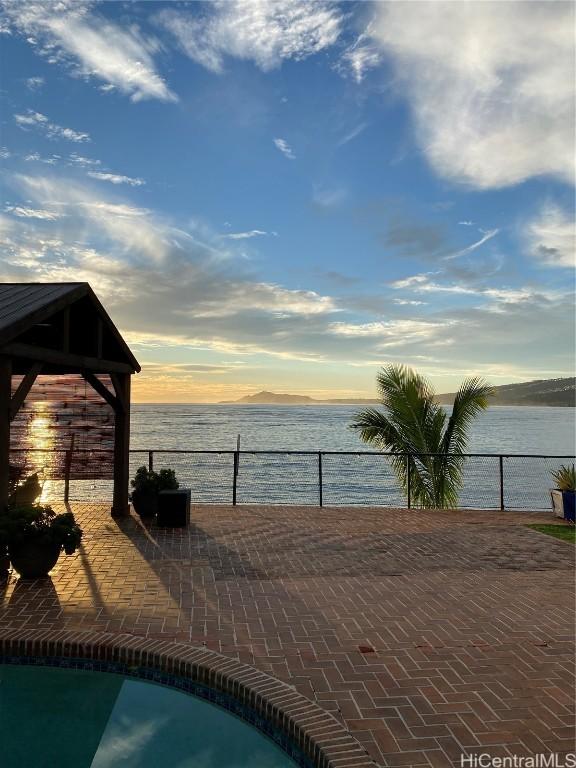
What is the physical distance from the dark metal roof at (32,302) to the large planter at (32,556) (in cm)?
256

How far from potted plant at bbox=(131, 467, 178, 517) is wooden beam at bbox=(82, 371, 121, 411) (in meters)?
1.48

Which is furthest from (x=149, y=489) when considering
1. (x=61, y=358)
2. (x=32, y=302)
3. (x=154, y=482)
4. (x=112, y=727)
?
(x=112, y=727)

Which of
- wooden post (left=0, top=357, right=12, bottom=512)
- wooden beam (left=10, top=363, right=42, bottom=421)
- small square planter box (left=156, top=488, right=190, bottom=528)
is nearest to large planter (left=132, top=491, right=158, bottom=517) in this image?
small square planter box (left=156, top=488, right=190, bottom=528)

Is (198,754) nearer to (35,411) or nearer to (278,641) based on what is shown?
(278,641)

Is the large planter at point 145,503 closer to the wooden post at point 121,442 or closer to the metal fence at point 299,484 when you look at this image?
the wooden post at point 121,442

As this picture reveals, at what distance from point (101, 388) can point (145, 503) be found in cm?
243

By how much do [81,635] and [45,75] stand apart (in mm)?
9859

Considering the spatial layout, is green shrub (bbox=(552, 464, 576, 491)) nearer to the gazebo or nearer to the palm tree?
the palm tree

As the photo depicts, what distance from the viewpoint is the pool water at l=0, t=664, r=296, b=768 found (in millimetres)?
3742

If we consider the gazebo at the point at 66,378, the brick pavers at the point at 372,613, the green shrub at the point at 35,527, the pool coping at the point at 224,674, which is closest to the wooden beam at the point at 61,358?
the gazebo at the point at 66,378

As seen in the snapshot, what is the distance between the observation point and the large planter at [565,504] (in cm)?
1119

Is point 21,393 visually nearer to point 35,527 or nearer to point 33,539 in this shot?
point 35,527

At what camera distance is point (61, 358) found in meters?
7.88

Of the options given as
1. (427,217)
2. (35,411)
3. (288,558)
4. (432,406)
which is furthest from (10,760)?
(427,217)
